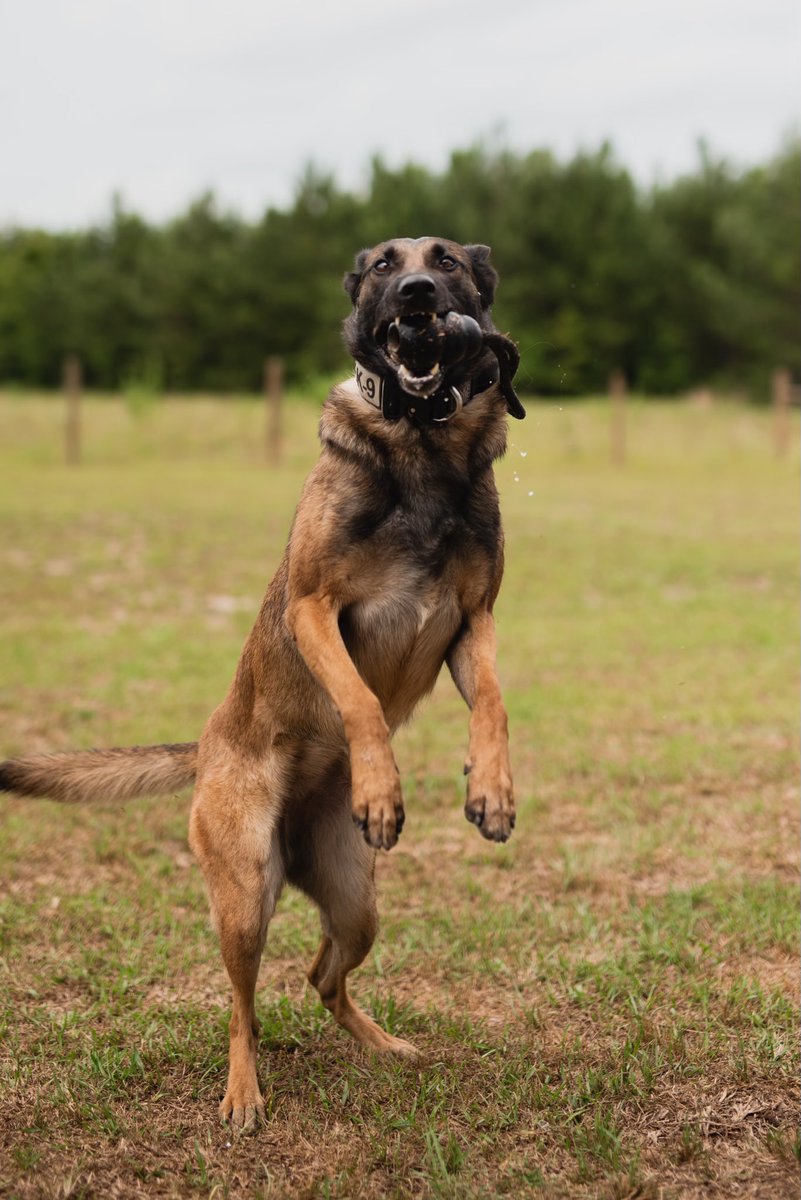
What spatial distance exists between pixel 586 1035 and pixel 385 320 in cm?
214

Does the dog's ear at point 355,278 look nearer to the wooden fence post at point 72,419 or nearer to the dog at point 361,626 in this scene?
the dog at point 361,626

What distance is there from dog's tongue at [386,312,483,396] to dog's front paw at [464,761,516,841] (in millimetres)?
1005

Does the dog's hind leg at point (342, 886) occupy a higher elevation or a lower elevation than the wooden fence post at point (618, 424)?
lower

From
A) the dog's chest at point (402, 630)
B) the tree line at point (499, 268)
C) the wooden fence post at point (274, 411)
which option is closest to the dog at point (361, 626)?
the dog's chest at point (402, 630)

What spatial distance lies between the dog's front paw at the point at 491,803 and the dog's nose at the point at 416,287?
1.23 metres

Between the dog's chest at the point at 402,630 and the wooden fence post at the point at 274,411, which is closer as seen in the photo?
the dog's chest at the point at 402,630

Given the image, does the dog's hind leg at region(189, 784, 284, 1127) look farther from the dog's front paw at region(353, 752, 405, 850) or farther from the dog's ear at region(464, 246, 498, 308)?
the dog's ear at region(464, 246, 498, 308)

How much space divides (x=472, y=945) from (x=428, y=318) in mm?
2242

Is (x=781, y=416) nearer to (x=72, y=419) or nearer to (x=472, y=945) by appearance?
(x=72, y=419)

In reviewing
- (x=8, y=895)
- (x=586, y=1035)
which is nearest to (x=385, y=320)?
(x=586, y=1035)

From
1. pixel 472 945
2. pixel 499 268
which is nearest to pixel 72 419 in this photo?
pixel 499 268

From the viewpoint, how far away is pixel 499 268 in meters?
30.9

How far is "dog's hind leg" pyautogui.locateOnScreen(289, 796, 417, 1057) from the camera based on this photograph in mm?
3365

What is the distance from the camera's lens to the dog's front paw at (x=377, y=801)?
9.07 feet
